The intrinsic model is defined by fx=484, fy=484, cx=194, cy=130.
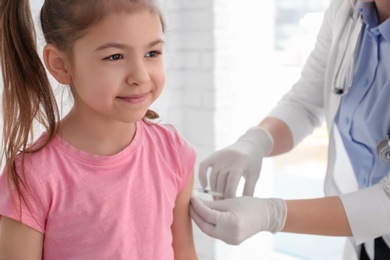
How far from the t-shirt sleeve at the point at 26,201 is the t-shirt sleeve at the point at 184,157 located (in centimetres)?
35

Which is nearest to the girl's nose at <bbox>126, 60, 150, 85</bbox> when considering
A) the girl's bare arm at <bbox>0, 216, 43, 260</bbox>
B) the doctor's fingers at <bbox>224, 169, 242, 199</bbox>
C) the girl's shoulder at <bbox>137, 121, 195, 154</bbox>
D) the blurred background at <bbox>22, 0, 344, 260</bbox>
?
the girl's shoulder at <bbox>137, 121, 195, 154</bbox>

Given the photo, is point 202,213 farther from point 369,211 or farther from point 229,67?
point 229,67

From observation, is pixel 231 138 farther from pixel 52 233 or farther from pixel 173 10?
pixel 52 233

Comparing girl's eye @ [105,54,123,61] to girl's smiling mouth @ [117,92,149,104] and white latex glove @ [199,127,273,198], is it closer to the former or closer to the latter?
girl's smiling mouth @ [117,92,149,104]

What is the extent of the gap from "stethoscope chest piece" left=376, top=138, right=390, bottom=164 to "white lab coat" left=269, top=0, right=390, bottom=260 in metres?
0.06

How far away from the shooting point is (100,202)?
100cm

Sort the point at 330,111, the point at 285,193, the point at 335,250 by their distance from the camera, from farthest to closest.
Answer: the point at 285,193
the point at 335,250
the point at 330,111

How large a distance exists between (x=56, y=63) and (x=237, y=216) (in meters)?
0.61

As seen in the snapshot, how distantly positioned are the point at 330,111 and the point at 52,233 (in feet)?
3.12

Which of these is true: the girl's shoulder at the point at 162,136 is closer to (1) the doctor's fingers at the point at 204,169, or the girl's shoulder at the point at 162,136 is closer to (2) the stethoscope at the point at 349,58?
(1) the doctor's fingers at the point at 204,169

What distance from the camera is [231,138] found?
2.32 m

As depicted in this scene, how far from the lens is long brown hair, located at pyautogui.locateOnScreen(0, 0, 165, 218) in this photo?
92 centimetres

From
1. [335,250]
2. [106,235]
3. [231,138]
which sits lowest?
[335,250]

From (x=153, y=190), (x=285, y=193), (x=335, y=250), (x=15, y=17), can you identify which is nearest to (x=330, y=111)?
(x=153, y=190)
